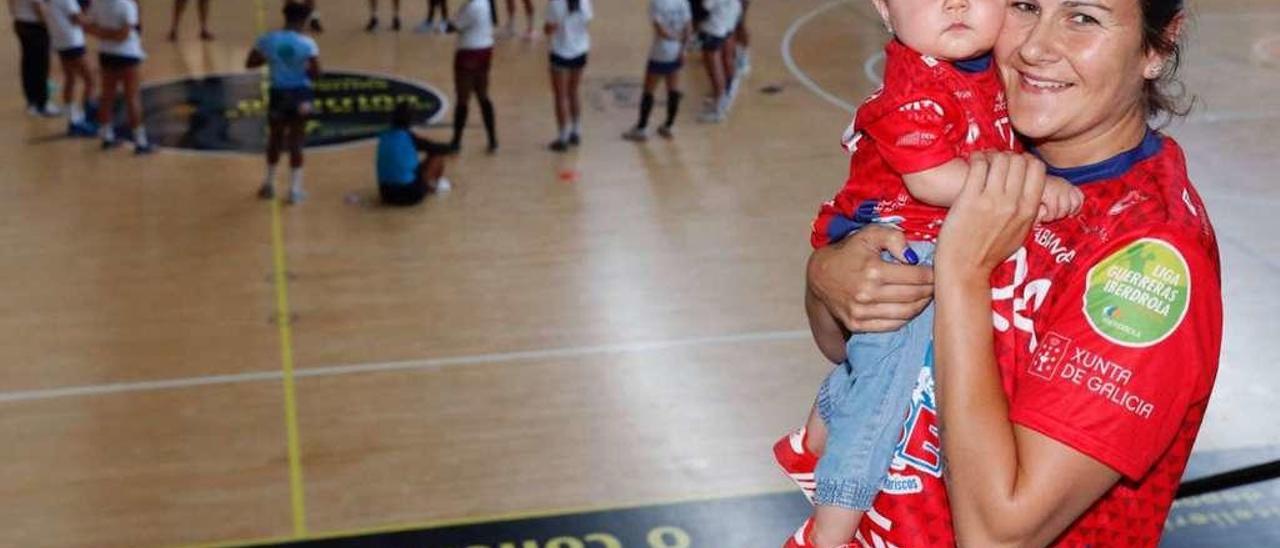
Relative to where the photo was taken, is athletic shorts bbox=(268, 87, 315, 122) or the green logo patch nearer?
the green logo patch

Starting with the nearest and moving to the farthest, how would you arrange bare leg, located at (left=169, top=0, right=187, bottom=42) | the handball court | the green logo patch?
1. the green logo patch
2. the handball court
3. bare leg, located at (left=169, top=0, right=187, bottom=42)

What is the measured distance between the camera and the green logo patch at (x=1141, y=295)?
2.35 m

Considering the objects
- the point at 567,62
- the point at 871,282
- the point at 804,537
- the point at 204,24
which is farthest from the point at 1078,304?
the point at 204,24

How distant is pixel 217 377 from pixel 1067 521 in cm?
796

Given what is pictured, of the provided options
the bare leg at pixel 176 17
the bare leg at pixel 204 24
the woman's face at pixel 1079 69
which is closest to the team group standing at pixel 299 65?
the bare leg at pixel 176 17

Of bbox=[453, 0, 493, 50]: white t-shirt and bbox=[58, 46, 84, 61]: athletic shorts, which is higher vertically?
bbox=[453, 0, 493, 50]: white t-shirt

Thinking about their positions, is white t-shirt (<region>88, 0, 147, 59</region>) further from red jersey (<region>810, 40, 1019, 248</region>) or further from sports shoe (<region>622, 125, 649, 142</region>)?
red jersey (<region>810, 40, 1019, 248</region>)

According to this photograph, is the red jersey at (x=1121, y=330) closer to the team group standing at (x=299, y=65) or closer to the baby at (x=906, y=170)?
the baby at (x=906, y=170)

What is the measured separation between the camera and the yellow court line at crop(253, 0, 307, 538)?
8000mm

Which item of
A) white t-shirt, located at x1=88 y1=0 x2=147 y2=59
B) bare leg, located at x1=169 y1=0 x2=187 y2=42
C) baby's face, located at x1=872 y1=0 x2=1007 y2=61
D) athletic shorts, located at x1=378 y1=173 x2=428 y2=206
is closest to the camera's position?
baby's face, located at x1=872 y1=0 x2=1007 y2=61

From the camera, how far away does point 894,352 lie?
117 inches

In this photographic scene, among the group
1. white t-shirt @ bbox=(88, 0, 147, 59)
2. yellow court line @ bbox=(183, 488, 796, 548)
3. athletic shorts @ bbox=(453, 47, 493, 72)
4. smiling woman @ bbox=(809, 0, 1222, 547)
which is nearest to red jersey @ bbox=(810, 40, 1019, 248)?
smiling woman @ bbox=(809, 0, 1222, 547)

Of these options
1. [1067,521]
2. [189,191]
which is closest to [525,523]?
[1067,521]

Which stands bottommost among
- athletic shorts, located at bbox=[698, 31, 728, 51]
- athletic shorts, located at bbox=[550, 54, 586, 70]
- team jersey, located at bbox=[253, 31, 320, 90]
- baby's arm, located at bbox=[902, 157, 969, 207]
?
athletic shorts, located at bbox=[698, 31, 728, 51]
